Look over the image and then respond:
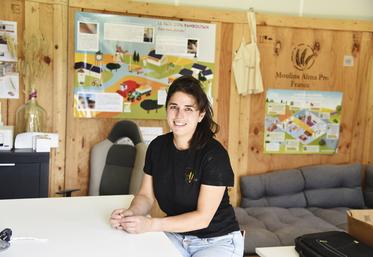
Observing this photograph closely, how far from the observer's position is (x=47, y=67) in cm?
319

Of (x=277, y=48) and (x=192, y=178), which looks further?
(x=277, y=48)

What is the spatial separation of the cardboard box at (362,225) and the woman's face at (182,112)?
2.70ft

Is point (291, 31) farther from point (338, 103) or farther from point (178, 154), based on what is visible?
point (178, 154)

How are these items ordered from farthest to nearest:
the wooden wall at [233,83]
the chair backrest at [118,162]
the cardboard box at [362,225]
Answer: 1. the wooden wall at [233,83]
2. the chair backrest at [118,162]
3. the cardboard box at [362,225]

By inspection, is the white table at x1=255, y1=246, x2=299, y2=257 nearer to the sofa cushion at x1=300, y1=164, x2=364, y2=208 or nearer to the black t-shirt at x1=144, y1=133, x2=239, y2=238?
the black t-shirt at x1=144, y1=133, x2=239, y2=238

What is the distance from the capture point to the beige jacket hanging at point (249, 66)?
3.56 metres

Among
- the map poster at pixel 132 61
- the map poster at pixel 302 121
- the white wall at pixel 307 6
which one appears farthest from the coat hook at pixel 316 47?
the map poster at pixel 132 61

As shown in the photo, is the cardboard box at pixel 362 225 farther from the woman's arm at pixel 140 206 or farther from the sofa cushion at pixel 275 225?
the sofa cushion at pixel 275 225

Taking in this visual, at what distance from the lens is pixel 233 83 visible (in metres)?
3.62

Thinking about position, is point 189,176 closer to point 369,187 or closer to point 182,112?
point 182,112

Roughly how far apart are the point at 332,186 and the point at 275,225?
0.92 meters

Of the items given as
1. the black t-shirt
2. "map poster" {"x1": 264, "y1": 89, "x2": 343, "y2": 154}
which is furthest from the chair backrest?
"map poster" {"x1": 264, "y1": 89, "x2": 343, "y2": 154}

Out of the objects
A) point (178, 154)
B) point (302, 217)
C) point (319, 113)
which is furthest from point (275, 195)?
point (178, 154)

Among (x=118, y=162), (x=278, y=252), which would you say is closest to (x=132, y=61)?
(x=118, y=162)
